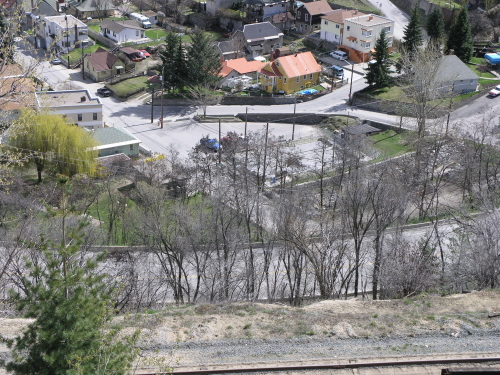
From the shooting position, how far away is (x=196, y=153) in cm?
3303

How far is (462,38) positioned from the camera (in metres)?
44.8

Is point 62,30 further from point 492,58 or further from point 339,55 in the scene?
point 492,58

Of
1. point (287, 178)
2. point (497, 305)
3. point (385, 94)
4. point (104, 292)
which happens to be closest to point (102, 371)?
point (104, 292)

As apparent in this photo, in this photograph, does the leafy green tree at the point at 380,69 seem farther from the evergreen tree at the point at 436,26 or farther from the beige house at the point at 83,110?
the beige house at the point at 83,110

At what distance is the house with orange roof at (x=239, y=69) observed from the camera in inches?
1783

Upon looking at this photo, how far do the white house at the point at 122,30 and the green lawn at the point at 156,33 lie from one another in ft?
3.44

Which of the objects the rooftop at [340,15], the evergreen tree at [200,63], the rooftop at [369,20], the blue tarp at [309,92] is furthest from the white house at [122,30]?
the rooftop at [369,20]

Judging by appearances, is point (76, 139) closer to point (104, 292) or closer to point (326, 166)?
point (326, 166)

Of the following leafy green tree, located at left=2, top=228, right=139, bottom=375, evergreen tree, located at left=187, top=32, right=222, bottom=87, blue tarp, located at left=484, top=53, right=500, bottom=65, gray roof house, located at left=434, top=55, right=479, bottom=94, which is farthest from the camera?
blue tarp, located at left=484, top=53, right=500, bottom=65

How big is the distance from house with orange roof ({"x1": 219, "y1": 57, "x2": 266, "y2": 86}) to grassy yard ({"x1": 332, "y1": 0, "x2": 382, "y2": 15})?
45.2 ft

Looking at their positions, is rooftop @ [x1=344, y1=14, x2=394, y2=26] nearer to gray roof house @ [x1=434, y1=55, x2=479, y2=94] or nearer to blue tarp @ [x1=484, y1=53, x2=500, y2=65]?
blue tarp @ [x1=484, y1=53, x2=500, y2=65]

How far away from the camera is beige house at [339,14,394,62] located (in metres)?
48.2

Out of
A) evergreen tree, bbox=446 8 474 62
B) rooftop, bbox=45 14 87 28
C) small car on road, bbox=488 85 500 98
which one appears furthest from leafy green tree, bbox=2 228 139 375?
rooftop, bbox=45 14 87 28

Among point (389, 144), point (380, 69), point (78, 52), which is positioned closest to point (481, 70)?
point (380, 69)
